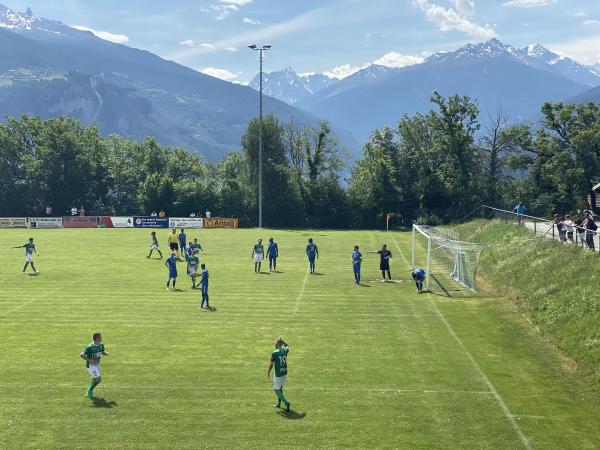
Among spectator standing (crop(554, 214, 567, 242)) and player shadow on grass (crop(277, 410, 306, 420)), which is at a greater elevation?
spectator standing (crop(554, 214, 567, 242))

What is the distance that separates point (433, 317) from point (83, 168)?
220ft

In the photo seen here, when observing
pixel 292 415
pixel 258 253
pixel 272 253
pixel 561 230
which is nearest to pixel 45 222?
pixel 258 253

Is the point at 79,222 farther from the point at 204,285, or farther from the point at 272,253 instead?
the point at 204,285

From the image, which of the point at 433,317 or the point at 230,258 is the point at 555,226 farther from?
the point at 230,258

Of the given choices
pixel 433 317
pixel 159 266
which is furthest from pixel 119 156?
pixel 433 317

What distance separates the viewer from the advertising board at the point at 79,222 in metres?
67.2

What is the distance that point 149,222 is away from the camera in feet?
221

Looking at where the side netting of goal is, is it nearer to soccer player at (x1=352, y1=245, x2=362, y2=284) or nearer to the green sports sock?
soccer player at (x1=352, y1=245, x2=362, y2=284)

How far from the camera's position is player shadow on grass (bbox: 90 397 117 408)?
1366 cm

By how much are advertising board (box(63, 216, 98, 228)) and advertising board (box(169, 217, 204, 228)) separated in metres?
9.27

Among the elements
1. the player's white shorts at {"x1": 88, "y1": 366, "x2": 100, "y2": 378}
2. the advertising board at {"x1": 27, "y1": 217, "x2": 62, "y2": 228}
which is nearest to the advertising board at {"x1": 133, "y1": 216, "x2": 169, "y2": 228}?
the advertising board at {"x1": 27, "y1": 217, "x2": 62, "y2": 228}

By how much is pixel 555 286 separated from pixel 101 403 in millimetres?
18313

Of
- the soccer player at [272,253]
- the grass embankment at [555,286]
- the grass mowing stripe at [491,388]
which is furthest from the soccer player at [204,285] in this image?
the grass embankment at [555,286]

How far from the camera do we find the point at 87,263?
36188mm
